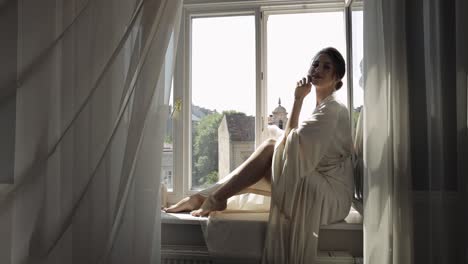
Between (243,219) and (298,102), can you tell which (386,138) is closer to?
(298,102)

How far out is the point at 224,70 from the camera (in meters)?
2.21

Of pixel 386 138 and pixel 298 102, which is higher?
pixel 298 102

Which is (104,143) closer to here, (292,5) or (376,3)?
(376,3)

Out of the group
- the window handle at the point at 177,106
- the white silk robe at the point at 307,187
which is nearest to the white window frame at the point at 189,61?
the window handle at the point at 177,106

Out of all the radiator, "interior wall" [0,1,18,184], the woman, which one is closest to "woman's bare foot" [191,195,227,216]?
the woman

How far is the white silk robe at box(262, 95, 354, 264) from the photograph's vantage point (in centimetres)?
168

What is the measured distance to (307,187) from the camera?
5.66ft

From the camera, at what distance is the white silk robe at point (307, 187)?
1682mm

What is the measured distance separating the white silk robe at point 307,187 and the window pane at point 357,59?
→ 0.12 meters

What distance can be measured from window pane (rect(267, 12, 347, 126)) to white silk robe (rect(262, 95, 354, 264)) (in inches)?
15.8

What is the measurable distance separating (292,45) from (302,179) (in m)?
0.82

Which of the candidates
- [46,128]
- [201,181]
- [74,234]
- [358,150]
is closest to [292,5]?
[358,150]

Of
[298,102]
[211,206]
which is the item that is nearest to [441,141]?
[298,102]

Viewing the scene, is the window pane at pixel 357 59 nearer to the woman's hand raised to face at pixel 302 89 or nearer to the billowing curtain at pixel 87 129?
the woman's hand raised to face at pixel 302 89
